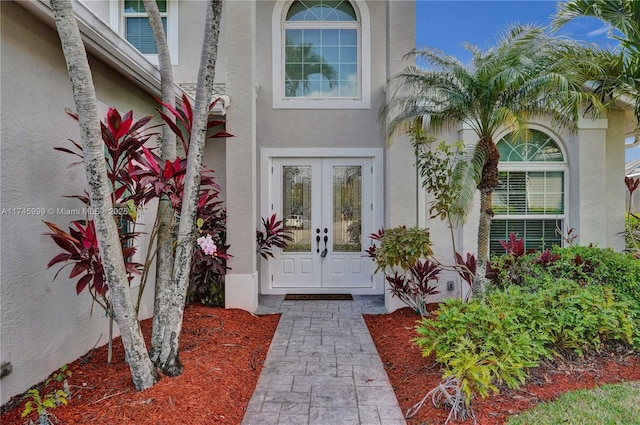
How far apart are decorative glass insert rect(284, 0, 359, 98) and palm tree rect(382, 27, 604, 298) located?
285 centimetres

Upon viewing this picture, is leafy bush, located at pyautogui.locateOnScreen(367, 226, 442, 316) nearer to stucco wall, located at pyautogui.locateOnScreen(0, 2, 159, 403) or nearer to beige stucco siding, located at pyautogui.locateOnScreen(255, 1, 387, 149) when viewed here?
beige stucco siding, located at pyautogui.locateOnScreen(255, 1, 387, 149)

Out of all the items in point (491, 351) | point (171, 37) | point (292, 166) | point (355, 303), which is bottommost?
point (355, 303)

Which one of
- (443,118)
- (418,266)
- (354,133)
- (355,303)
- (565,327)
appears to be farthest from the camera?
(354,133)

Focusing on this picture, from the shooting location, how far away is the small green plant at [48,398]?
2.77 meters

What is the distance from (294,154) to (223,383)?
17.6 ft

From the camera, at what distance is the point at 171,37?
852 centimetres

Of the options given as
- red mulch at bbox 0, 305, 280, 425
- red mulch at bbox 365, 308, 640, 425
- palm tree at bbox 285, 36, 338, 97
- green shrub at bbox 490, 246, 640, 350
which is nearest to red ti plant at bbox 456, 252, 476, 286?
green shrub at bbox 490, 246, 640, 350

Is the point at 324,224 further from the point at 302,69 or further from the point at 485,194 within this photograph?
the point at 485,194

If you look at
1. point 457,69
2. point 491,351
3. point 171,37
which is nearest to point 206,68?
point 457,69

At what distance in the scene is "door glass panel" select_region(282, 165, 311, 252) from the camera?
27.2 ft

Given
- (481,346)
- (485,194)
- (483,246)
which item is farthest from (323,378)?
Answer: (485,194)

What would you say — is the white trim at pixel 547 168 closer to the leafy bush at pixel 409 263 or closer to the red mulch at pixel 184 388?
the leafy bush at pixel 409 263

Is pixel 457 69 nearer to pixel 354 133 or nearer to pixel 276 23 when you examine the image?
pixel 354 133

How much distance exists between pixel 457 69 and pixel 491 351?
3765 millimetres
